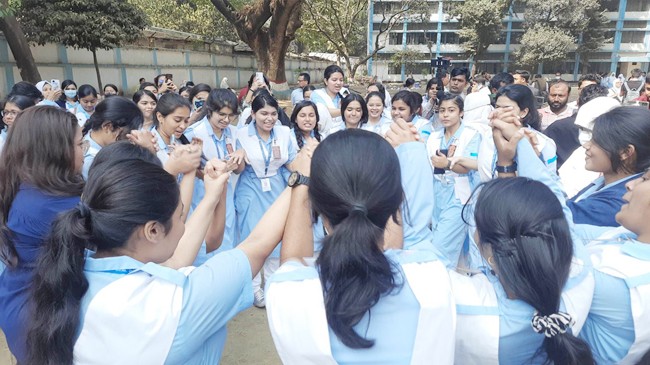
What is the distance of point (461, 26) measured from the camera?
36.2m

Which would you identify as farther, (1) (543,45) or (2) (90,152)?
(1) (543,45)

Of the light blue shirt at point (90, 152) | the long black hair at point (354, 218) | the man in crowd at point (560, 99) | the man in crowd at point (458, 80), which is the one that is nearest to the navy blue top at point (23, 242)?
the light blue shirt at point (90, 152)

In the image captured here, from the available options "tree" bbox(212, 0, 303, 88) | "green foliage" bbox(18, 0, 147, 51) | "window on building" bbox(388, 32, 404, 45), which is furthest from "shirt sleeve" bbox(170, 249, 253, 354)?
"window on building" bbox(388, 32, 404, 45)

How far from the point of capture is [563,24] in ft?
109

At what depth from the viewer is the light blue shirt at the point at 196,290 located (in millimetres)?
1079

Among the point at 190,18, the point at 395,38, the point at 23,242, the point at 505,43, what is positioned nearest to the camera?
the point at 23,242

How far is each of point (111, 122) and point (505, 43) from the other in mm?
41077

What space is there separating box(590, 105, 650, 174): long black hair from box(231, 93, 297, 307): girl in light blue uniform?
2.23 metres

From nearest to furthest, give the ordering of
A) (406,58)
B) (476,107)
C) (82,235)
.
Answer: (82,235) < (476,107) < (406,58)

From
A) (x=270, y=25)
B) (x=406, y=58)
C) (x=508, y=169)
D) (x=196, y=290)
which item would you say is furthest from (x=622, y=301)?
(x=406, y=58)

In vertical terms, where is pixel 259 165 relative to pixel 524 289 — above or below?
below

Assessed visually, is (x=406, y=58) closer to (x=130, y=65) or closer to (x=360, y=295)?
(x=130, y=65)

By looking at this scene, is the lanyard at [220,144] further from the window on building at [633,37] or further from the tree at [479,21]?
the window on building at [633,37]

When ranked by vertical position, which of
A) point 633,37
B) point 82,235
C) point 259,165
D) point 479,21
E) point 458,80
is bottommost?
point 259,165
